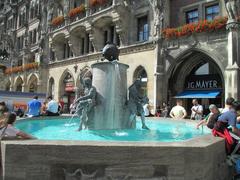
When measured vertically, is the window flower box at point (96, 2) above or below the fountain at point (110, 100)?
above

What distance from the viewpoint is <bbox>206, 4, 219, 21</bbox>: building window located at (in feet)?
66.2

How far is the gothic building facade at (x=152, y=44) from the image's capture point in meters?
18.6

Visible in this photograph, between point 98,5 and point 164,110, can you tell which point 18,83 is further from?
point 164,110

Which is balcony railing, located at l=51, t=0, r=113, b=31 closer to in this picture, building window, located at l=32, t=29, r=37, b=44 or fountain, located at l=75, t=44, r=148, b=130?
building window, located at l=32, t=29, r=37, b=44

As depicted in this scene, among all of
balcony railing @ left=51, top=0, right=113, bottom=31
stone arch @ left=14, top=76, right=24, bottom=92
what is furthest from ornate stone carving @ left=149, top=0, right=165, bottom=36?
stone arch @ left=14, top=76, right=24, bottom=92

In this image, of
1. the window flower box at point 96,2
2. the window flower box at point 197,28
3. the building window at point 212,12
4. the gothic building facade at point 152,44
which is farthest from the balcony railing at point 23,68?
the building window at point 212,12

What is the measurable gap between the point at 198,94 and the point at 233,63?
376 centimetres

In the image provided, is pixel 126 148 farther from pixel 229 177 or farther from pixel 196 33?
pixel 196 33

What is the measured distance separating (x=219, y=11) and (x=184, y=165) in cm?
1780

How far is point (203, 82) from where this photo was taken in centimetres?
2123

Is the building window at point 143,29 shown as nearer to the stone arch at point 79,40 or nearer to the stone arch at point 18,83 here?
the stone arch at point 79,40

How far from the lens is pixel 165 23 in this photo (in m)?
21.7

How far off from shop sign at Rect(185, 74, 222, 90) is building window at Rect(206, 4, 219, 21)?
395 centimetres

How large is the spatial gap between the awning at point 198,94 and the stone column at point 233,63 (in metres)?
2.12
